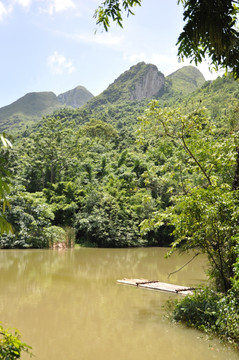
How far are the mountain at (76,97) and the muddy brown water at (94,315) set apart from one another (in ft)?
451

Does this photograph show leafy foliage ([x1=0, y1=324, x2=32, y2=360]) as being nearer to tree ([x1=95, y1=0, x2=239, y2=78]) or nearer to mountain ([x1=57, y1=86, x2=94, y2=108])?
tree ([x1=95, y1=0, x2=239, y2=78])

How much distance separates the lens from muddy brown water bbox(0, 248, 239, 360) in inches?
201

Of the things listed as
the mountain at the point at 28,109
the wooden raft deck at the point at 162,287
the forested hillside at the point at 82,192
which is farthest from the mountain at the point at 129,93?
the wooden raft deck at the point at 162,287

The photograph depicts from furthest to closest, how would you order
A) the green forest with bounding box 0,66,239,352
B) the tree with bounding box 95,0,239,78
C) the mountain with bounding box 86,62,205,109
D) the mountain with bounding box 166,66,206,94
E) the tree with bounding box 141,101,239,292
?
the mountain with bounding box 166,66,206,94
the mountain with bounding box 86,62,205,109
the green forest with bounding box 0,66,239,352
the tree with bounding box 141,101,239,292
the tree with bounding box 95,0,239,78

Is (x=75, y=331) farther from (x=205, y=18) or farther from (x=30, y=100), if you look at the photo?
(x=30, y=100)

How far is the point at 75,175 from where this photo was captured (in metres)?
25.7

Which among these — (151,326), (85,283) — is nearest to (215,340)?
(151,326)

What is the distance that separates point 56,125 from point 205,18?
80.4ft

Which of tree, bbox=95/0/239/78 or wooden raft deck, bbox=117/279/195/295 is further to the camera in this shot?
wooden raft deck, bbox=117/279/195/295

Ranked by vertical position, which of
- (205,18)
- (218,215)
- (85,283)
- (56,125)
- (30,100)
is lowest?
(85,283)

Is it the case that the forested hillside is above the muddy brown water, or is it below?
above

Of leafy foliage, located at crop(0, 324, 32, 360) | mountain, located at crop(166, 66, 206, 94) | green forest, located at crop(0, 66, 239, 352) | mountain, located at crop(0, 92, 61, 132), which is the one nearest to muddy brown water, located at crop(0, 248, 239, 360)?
green forest, located at crop(0, 66, 239, 352)

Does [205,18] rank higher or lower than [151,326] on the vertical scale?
higher

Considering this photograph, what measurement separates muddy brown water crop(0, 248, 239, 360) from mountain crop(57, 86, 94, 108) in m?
137
